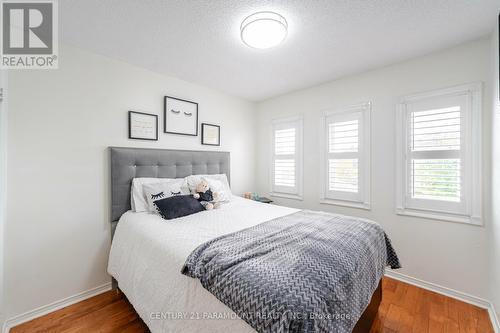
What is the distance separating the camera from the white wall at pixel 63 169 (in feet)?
5.84

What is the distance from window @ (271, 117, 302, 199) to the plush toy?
1.34 metres

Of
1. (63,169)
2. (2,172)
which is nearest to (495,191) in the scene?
(63,169)

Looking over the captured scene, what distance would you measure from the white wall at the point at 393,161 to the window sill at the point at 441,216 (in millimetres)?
48

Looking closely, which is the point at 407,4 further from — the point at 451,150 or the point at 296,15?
the point at 451,150

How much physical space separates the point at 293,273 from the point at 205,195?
167 cm

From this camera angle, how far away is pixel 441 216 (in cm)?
212

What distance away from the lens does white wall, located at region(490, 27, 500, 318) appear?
1.66 meters

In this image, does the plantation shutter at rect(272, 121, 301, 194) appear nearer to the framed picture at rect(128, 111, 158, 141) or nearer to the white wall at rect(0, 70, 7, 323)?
the framed picture at rect(128, 111, 158, 141)

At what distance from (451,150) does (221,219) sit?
232cm

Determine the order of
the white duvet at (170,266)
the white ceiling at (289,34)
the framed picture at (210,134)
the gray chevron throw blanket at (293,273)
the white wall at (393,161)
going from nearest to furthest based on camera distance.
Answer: the gray chevron throw blanket at (293,273), the white duvet at (170,266), the white ceiling at (289,34), the white wall at (393,161), the framed picture at (210,134)

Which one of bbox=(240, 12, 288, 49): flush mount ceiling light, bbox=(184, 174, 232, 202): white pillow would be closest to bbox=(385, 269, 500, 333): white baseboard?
bbox=(184, 174, 232, 202): white pillow

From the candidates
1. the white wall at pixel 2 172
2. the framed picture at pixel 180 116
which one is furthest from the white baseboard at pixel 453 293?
the white wall at pixel 2 172

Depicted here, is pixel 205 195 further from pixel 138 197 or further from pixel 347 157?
pixel 347 157

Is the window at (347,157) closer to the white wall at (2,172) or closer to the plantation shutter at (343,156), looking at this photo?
the plantation shutter at (343,156)
